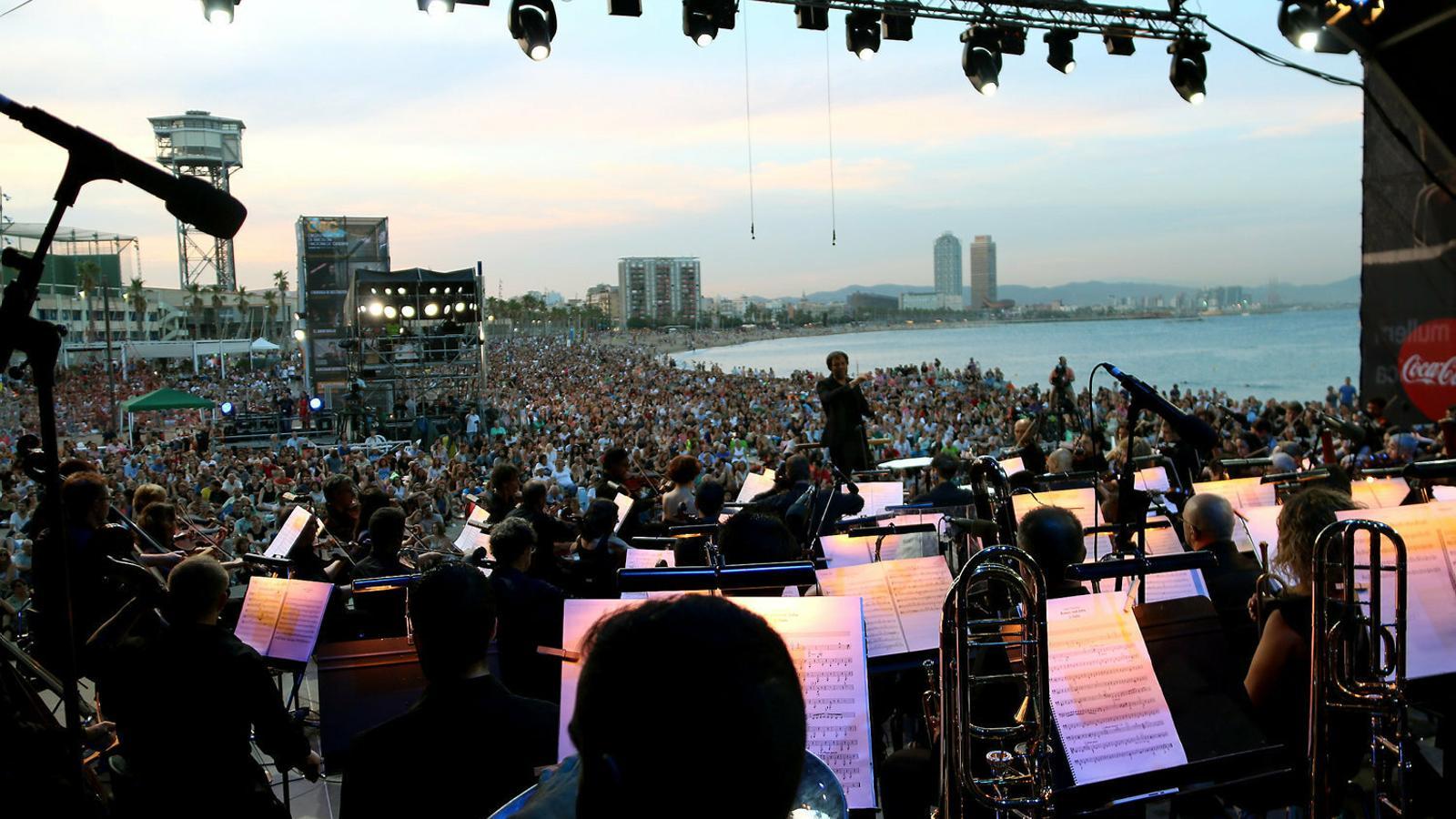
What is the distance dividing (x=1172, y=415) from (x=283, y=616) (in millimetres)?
4169

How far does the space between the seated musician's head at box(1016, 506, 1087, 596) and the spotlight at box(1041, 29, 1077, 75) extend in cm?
929

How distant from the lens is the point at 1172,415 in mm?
4332

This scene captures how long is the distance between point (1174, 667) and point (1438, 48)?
1176cm

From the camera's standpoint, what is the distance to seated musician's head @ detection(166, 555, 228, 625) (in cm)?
328

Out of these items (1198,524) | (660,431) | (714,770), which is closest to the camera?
(714,770)

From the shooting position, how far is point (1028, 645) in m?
2.68

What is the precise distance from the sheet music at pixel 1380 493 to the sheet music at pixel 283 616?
5487 mm

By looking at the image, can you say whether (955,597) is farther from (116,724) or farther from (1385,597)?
(116,724)

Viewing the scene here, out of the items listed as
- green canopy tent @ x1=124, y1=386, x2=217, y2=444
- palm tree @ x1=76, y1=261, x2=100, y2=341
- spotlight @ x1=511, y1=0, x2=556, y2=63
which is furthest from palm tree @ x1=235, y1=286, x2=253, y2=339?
spotlight @ x1=511, y1=0, x2=556, y2=63

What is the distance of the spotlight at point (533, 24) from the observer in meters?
9.05

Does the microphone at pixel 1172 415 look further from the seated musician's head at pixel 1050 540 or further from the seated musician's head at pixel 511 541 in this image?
the seated musician's head at pixel 511 541

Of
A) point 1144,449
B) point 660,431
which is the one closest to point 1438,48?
point 1144,449

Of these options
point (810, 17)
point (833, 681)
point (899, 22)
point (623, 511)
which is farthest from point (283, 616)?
point (899, 22)

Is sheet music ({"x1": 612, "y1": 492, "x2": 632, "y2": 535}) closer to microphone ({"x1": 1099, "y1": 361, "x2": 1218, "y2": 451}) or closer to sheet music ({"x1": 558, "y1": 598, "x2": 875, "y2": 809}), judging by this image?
microphone ({"x1": 1099, "y1": 361, "x2": 1218, "y2": 451})
